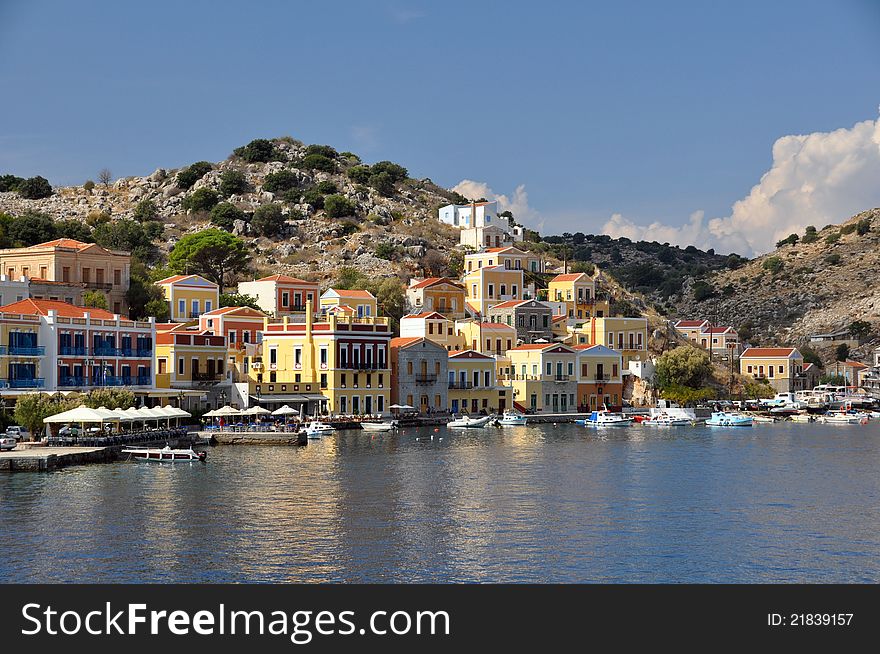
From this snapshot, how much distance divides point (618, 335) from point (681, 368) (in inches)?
242

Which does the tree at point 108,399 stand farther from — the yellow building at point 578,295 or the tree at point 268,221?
the tree at point 268,221

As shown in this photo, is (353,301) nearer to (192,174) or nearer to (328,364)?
(328,364)

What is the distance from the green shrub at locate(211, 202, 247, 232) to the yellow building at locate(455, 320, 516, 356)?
134 feet

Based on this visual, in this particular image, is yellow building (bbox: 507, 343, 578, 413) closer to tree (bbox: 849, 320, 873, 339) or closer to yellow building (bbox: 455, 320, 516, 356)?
yellow building (bbox: 455, 320, 516, 356)

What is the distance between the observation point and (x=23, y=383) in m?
61.4

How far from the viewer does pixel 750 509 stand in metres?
42.7

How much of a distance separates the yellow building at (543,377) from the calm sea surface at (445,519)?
31.7 metres

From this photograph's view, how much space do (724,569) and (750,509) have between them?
36.8ft

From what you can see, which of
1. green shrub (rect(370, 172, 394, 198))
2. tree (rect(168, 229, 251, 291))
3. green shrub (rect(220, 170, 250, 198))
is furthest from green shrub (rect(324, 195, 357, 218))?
tree (rect(168, 229, 251, 291))

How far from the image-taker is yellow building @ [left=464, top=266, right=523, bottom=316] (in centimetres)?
10875

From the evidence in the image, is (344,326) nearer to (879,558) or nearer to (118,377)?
(118,377)

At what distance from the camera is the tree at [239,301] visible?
310ft

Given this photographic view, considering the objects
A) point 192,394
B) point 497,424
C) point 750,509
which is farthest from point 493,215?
point 750,509

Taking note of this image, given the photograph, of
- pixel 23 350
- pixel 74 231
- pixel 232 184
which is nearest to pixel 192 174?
pixel 232 184
